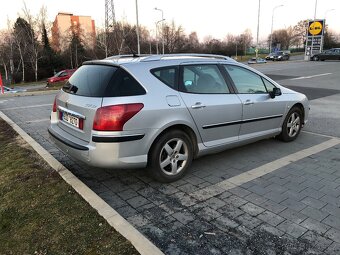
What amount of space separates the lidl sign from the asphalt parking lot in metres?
39.5

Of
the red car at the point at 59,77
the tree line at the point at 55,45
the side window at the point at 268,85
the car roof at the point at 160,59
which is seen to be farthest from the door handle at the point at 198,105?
the tree line at the point at 55,45

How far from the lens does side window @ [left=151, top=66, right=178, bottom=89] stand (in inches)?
156

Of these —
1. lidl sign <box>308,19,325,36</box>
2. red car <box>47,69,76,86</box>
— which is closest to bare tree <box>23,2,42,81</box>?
red car <box>47,69,76,86</box>

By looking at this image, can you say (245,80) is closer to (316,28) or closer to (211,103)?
(211,103)

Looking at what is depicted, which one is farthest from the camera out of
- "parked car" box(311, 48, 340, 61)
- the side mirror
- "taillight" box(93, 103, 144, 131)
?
"parked car" box(311, 48, 340, 61)

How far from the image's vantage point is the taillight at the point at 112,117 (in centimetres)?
351

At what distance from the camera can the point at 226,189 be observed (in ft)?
13.0

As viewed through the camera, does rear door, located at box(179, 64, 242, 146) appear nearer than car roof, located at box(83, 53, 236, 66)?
No

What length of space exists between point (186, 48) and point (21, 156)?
65.1 metres

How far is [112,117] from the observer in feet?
11.5

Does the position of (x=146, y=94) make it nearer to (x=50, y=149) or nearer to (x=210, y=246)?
(x=210, y=246)

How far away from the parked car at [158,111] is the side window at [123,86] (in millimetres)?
11

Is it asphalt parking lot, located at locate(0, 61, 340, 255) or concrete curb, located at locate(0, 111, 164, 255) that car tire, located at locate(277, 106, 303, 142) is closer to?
asphalt parking lot, located at locate(0, 61, 340, 255)

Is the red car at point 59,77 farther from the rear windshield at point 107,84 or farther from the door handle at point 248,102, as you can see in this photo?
the door handle at point 248,102
